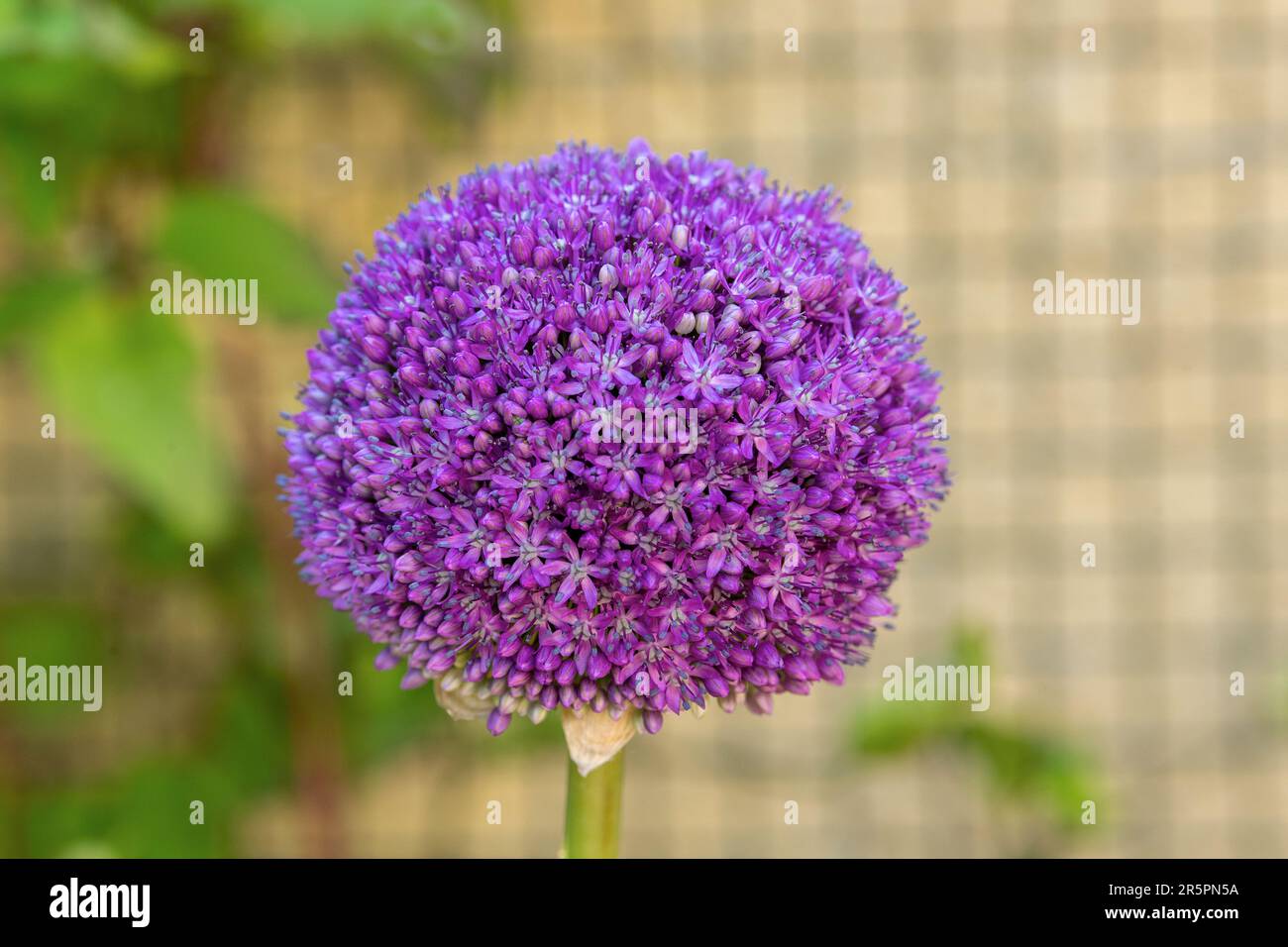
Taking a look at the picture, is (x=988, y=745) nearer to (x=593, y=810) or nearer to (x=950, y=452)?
(x=950, y=452)

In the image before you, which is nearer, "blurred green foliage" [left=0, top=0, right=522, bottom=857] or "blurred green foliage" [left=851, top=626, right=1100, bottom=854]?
"blurred green foliage" [left=0, top=0, right=522, bottom=857]

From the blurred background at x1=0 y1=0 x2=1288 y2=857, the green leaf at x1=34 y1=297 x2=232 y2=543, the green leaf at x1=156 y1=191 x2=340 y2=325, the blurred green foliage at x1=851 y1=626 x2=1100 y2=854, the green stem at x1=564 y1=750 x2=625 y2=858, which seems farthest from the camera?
the blurred background at x1=0 y1=0 x2=1288 y2=857

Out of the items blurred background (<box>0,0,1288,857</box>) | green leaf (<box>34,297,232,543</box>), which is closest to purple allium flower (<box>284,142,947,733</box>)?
green leaf (<box>34,297,232,543</box>)

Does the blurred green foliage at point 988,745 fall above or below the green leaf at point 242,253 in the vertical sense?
below

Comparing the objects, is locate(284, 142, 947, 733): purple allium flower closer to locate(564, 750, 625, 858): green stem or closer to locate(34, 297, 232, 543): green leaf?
locate(564, 750, 625, 858): green stem

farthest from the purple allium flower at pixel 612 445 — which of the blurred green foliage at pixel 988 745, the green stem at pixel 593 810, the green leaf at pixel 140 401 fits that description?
the blurred green foliage at pixel 988 745

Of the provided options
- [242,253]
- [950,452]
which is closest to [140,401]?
[242,253]

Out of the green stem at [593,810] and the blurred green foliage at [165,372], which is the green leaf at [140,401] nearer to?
the blurred green foliage at [165,372]
